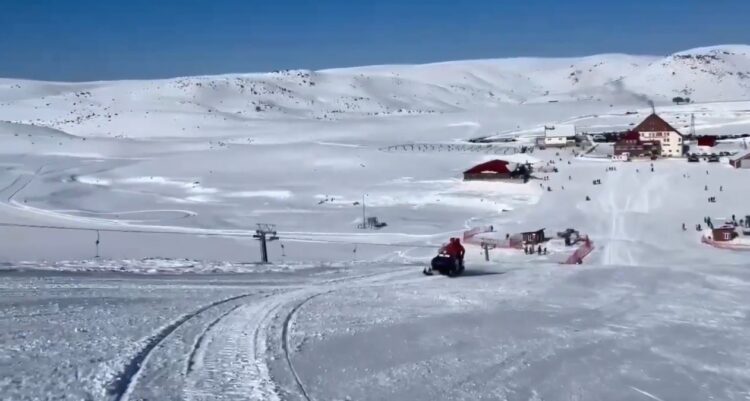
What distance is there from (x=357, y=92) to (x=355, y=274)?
8804 cm

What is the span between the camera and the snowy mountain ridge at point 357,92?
7781 centimetres

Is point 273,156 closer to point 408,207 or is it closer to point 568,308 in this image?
point 408,207

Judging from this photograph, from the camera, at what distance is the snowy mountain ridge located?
3063 inches

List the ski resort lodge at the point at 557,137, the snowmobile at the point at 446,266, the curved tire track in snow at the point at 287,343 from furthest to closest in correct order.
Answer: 1. the ski resort lodge at the point at 557,137
2. the snowmobile at the point at 446,266
3. the curved tire track in snow at the point at 287,343

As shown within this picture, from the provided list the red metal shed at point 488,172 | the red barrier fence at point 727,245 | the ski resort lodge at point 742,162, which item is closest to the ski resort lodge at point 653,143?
the ski resort lodge at point 742,162

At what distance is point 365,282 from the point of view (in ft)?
38.2

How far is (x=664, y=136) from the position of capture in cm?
4500

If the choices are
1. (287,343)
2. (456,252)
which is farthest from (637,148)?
(287,343)

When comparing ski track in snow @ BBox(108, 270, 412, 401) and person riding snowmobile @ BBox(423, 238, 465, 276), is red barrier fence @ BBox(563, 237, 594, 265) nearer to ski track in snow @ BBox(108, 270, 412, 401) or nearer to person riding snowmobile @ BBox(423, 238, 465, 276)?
person riding snowmobile @ BBox(423, 238, 465, 276)

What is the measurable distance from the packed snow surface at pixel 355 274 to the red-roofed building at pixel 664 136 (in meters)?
2.50

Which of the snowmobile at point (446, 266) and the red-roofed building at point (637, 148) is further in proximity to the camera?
the red-roofed building at point (637, 148)

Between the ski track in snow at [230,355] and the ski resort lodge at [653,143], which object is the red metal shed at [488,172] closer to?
the ski resort lodge at [653,143]

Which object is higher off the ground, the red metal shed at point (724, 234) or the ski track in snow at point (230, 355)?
the red metal shed at point (724, 234)

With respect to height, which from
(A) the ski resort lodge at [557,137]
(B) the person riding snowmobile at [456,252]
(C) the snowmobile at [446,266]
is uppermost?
(A) the ski resort lodge at [557,137]
